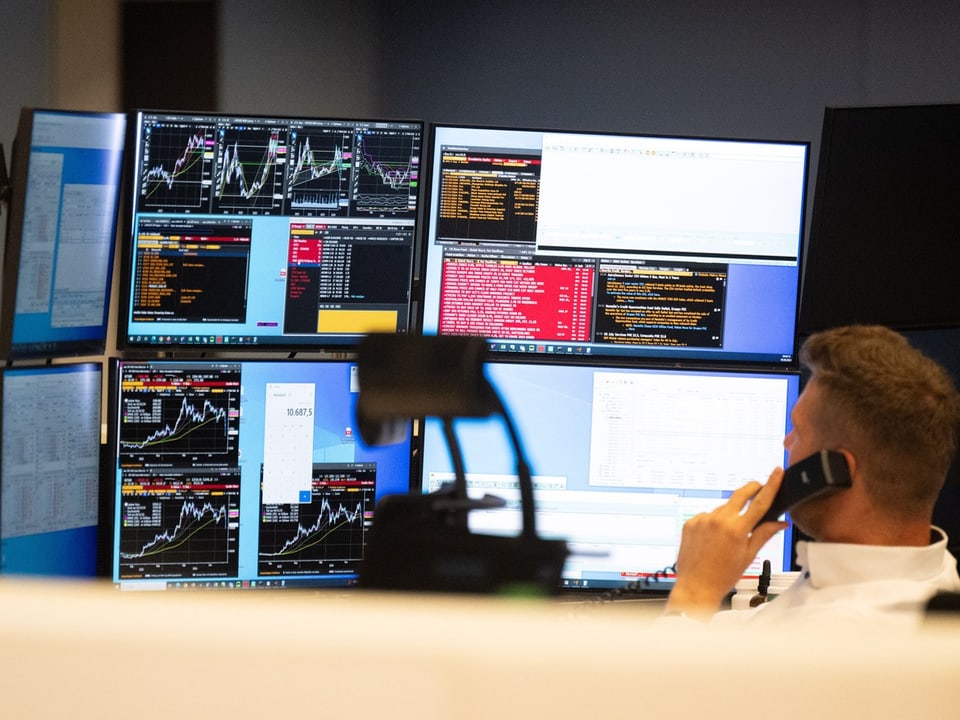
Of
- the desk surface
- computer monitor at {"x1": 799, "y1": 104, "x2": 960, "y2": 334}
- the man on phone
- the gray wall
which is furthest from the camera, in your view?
the gray wall

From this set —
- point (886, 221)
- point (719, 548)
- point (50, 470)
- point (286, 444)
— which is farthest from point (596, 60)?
point (719, 548)

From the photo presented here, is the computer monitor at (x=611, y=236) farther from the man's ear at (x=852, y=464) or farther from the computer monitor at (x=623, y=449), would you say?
the man's ear at (x=852, y=464)

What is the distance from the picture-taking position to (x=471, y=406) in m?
1.27

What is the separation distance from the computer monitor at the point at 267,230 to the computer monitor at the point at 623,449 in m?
0.29

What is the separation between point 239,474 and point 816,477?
1057 mm

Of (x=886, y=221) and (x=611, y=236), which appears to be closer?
(x=886, y=221)

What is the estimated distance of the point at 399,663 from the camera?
30 centimetres

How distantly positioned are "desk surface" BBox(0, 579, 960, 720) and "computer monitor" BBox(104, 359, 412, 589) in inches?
64.9

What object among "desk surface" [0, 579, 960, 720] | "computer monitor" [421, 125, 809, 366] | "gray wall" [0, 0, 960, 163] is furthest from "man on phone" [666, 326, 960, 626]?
"gray wall" [0, 0, 960, 163]

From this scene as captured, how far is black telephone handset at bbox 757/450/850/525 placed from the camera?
1.33 metres

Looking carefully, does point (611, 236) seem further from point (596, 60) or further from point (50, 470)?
point (596, 60)

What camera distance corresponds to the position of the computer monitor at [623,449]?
6.45 feet

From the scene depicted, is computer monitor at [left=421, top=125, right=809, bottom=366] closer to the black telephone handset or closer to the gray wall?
the black telephone handset

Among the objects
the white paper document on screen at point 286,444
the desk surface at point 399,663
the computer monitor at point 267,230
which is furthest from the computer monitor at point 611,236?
the desk surface at point 399,663
